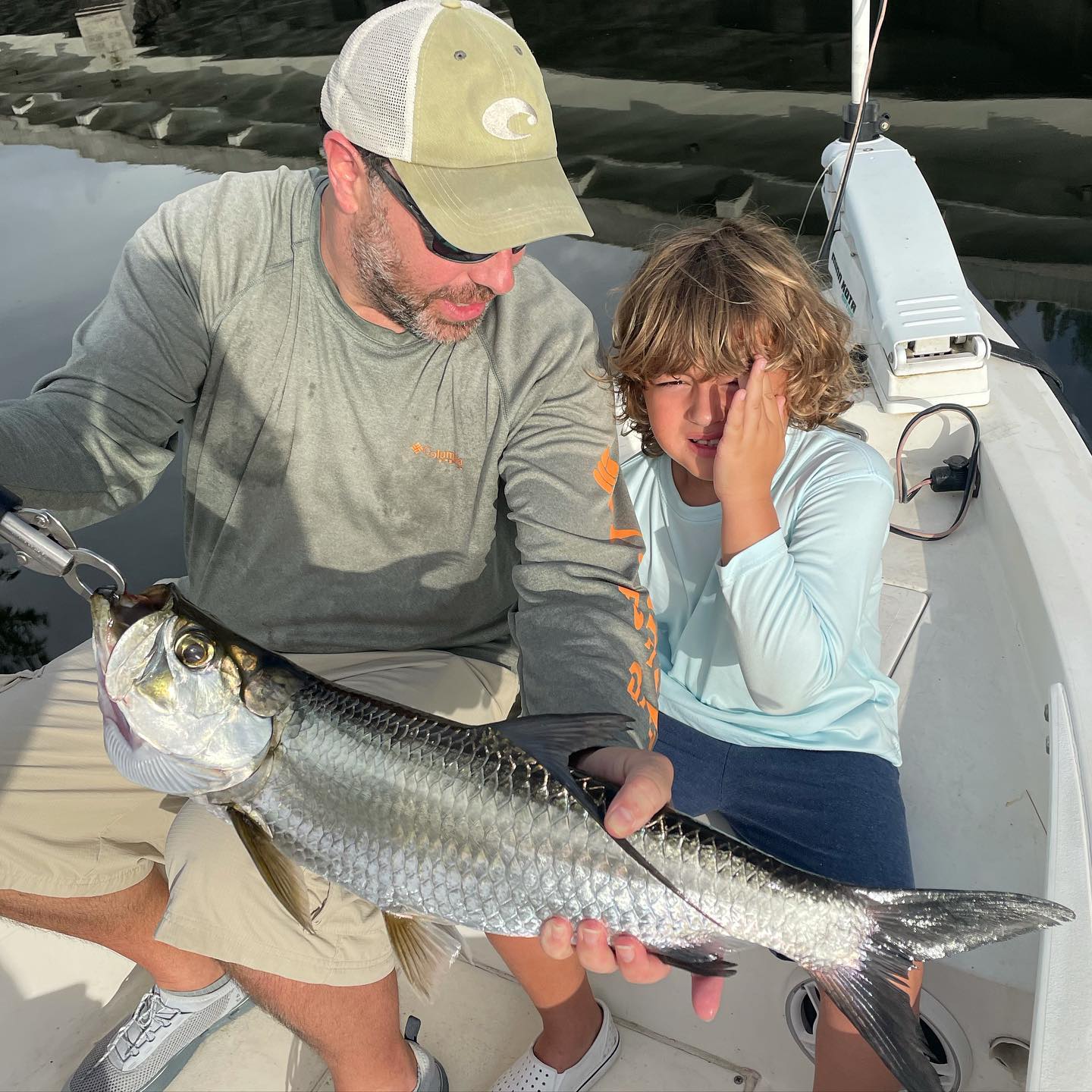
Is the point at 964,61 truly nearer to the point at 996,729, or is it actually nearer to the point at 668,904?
the point at 996,729

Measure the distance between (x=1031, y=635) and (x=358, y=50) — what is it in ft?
7.48

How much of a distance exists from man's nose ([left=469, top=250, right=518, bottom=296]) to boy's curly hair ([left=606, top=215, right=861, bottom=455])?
39 cm

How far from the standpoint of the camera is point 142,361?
7.96ft

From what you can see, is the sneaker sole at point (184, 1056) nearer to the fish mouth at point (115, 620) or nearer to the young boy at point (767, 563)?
the fish mouth at point (115, 620)

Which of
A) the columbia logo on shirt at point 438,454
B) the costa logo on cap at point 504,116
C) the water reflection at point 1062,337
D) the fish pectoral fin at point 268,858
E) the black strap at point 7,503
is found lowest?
the water reflection at point 1062,337

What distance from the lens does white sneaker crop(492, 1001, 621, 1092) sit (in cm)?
243

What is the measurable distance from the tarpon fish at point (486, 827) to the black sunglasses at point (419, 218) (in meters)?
0.98

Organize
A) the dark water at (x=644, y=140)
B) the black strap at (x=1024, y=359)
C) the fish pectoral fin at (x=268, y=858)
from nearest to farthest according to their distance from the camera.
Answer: the fish pectoral fin at (x=268, y=858), the black strap at (x=1024, y=359), the dark water at (x=644, y=140)

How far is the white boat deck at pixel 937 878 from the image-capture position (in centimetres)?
232

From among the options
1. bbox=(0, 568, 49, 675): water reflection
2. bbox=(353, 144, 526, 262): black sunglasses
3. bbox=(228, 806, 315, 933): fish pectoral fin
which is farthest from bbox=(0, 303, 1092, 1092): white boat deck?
bbox=(0, 568, 49, 675): water reflection

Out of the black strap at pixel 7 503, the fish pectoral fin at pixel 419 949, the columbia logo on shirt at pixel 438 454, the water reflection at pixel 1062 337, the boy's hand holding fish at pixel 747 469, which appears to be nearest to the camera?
→ the black strap at pixel 7 503

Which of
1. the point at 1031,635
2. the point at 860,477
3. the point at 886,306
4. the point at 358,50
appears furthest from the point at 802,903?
the point at 886,306

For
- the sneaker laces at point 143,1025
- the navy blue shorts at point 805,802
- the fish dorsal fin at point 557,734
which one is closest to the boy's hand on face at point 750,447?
the navy blue shorts at point 805,802

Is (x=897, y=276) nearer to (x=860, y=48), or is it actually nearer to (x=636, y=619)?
(x=860, y=48)
